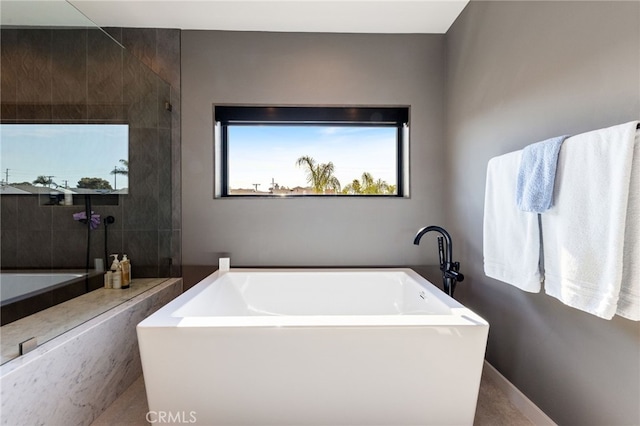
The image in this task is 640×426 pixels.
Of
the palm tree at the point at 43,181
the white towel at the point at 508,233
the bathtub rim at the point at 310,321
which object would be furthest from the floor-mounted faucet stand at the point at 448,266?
the palm tree at the point at 43,181

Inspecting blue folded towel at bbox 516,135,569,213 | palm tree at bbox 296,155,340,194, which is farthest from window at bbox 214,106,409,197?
blue folded towel at bbox 516,135,569,213

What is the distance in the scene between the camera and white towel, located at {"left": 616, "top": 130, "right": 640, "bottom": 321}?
94cm

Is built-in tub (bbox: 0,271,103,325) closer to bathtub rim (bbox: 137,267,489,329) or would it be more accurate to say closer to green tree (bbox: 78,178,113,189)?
green tree (bbox: 78,178,113,189)

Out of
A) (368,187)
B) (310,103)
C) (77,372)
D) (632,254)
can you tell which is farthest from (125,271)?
(632,254)

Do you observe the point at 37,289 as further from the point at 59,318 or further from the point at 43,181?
the point at 43,181

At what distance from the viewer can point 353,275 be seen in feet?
7.22

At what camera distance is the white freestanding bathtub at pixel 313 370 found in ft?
4.05

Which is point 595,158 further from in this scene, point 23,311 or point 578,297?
point 23,311

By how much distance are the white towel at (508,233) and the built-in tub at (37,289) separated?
2.44 meters

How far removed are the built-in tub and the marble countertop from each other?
0.04 metres

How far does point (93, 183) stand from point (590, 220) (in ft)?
8.87

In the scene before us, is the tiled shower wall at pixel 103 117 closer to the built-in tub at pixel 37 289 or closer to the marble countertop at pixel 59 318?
the built-in tub at pixel 37 289

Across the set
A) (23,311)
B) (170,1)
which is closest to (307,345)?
(23,311)

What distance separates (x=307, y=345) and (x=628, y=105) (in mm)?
1485
